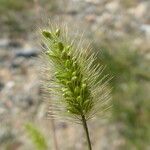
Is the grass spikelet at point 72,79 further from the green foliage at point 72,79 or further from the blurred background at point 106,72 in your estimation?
the blurred background at point 106,72

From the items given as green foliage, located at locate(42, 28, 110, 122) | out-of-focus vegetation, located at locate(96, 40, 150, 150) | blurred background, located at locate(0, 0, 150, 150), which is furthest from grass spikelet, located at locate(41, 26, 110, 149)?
out-of-focus vegetation, located at locate(96, 40, 150, 150)

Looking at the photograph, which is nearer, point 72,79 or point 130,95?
point 72,79

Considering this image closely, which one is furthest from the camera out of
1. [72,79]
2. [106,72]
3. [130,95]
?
Answer: [130,95]

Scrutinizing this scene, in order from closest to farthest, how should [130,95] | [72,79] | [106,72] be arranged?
1. [72,79]
2. [106,72]
3. [130,95]

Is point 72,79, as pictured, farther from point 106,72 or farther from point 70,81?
point 106,72

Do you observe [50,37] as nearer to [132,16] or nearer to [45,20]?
[45,20]

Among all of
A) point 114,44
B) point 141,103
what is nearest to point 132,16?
point 114,44

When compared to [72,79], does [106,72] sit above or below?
above

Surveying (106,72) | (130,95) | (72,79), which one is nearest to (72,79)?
(72,79)

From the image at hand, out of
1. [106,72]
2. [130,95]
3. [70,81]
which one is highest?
[130,95]
